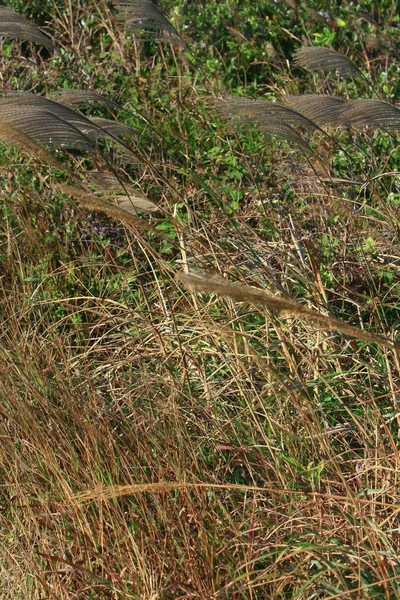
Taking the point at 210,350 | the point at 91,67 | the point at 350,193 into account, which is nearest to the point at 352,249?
the point at 350,193

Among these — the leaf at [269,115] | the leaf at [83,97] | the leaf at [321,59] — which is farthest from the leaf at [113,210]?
the leaf at [321,59]

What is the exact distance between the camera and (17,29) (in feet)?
12.4

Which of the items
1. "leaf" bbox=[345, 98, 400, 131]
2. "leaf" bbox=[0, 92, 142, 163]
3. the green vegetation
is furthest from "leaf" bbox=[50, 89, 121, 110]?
"leaf" bbox=[345, 98, 400, 131]

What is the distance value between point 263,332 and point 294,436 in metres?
0.77

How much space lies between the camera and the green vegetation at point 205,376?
278cm

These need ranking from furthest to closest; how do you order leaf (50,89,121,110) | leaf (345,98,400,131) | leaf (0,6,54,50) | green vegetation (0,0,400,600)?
leaf (0,6,54,50), leaf (50,89,121,110), leaf (345,98,400,131), green vegetation (0,0,400,600)

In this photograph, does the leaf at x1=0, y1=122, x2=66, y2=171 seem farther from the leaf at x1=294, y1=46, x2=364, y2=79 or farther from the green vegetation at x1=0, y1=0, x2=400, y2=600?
the leaf at x1=294, y1=46, x2=364, y2=79

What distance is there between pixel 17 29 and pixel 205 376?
5.26 feet

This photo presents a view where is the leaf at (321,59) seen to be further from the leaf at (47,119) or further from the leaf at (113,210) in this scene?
the leaf at (113,210)

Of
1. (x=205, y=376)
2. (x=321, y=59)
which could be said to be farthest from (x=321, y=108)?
(x=205, y=376)

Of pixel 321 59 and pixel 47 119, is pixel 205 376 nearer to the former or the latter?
pixel 47 119

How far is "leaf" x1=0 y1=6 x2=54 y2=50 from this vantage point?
12.3ft

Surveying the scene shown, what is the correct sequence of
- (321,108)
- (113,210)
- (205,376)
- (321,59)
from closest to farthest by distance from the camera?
1. (113,210)
2. (321,108)
3. (205,376)
4. (321,59)

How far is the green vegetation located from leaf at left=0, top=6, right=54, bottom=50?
12 mm
